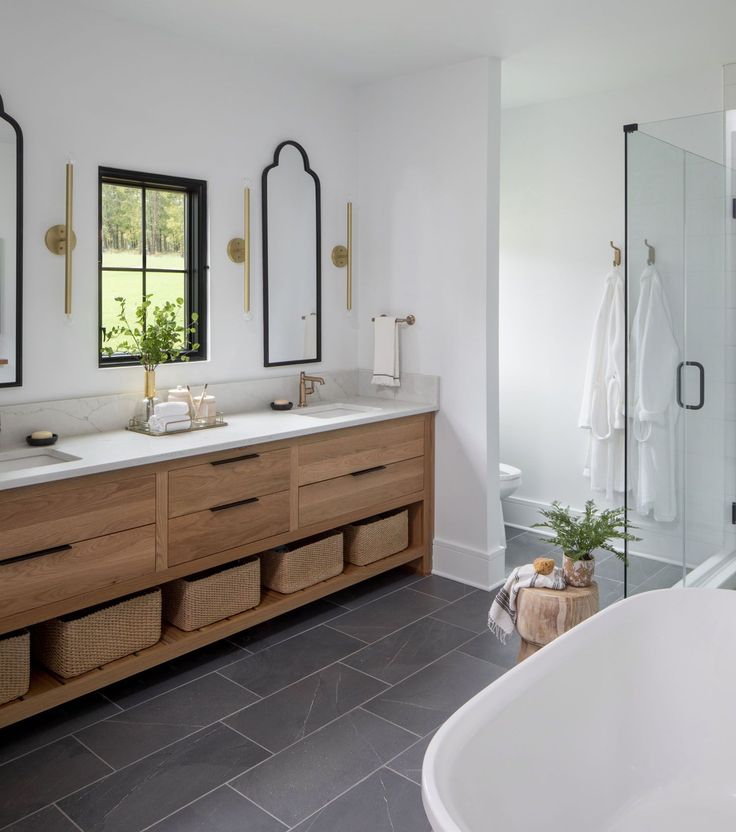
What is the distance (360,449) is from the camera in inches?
141

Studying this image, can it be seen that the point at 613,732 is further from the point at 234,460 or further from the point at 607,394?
the point at 607,394

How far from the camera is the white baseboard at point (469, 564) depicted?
384cm

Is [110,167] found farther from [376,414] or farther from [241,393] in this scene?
[376,414]

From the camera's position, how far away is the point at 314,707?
2.73m

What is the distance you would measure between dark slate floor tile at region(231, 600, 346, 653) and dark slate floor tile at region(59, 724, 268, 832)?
0.66 m

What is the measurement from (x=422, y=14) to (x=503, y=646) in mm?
2529

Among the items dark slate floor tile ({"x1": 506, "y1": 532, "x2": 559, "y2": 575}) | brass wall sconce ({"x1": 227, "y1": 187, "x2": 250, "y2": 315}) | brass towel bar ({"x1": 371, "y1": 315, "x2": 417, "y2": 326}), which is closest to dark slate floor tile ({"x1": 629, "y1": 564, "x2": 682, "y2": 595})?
dark slate floor tile ({"x1": 506, "y1": 532, "x2": 559, "y2": 575})

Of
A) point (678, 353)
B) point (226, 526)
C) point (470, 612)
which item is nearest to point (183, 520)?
point (226, 526)

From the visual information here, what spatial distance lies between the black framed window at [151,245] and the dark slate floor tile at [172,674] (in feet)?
4.05

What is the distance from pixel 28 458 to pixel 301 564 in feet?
3.90

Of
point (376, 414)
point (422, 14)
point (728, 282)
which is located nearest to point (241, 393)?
point (376, 414)

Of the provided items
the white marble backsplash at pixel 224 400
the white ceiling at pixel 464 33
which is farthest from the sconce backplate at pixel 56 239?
the white ceiling at pixel 464 33

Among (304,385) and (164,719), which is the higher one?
(304,385)

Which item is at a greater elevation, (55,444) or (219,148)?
(219,148)
